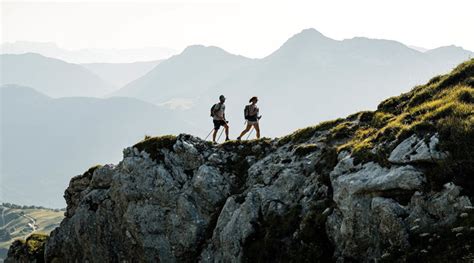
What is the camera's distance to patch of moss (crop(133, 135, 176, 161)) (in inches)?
1245

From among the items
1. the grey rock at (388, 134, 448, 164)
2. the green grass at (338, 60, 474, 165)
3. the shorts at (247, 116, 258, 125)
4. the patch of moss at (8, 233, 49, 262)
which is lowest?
the patch of moss at (8, 233, 49, 262)

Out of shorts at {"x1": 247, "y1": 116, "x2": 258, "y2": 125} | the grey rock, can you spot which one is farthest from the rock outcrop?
shorts at {"x1": 247, "y1": 116, "x2": 258, "y2": 125}

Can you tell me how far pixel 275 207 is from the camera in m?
25.0

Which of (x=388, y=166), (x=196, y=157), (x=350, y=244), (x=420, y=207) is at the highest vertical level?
(x=196, y=157)

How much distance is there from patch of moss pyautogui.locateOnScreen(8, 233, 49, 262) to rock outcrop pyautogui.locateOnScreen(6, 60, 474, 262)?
3865 millimetres

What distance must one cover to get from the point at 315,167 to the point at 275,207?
312 centimetres

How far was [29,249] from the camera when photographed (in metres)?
38.2

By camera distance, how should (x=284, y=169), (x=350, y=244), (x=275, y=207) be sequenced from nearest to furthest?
(x=350, y=244)
(x=275, y=207)
(x=284, y=169)

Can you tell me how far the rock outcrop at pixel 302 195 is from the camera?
61.6 ft

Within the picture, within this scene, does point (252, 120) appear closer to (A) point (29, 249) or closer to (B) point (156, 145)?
(B) point (156, 145)

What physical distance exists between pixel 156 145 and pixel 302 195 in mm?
11834

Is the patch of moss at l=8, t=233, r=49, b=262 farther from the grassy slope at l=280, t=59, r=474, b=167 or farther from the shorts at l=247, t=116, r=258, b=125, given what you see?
the grassy slope at l=280, t=59, r=474, b=167

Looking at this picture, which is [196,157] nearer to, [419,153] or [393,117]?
[393,117]

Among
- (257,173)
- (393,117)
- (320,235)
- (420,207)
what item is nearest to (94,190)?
(257,173)
